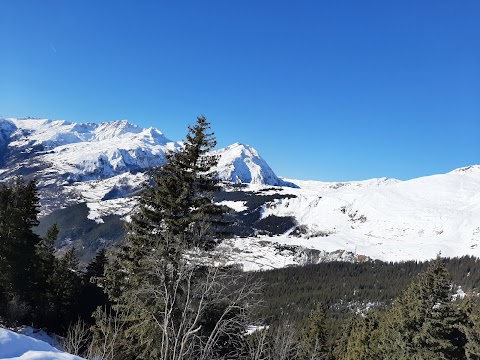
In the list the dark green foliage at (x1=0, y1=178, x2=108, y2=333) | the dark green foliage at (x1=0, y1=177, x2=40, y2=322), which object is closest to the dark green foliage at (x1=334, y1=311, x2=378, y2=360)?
the dark green foliage at (x1=0, y1=178, x2=108, y2=333)

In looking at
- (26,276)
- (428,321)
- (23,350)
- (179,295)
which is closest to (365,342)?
(428,321)

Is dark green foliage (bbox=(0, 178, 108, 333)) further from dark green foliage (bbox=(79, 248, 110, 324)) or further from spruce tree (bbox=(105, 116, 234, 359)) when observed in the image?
spruce tree (bbox=(105, 116, 234, 359))

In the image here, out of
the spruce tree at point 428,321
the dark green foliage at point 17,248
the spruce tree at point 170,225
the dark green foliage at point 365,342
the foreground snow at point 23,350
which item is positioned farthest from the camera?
the dark green foliage at point 365,342

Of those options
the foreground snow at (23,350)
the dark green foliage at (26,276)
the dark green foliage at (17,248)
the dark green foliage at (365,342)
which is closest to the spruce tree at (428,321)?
the dark green foliage at (365,342)

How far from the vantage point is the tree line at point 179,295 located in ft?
47.2

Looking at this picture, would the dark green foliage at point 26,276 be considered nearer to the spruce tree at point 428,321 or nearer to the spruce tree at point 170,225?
the spruce tree at point 170,225

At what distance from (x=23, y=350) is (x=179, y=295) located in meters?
9.58

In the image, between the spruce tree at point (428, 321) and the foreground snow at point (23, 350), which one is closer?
the foreground snow at point (23, 350)

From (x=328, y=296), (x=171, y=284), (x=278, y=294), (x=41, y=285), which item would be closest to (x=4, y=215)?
(x=41, y=285)

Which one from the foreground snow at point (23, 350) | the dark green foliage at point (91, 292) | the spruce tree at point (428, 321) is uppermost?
the foreground snow at point (23, 350)

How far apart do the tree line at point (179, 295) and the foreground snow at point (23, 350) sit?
2.95 m

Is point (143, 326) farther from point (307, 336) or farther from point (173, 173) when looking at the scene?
point (307, 336)

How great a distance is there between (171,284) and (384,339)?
25831 millimetres

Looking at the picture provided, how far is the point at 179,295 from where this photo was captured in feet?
58.2
